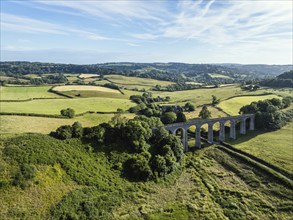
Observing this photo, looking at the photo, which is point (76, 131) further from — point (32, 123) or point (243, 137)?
point (243, 137)

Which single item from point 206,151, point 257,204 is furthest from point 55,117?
point 257,204

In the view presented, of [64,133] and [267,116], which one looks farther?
[267,116]

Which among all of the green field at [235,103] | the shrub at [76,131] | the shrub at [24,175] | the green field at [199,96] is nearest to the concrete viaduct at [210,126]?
the green field at [235,103]

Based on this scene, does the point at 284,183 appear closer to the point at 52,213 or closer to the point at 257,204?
the point at 257,204

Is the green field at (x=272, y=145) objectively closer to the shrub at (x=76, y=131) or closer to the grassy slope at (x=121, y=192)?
the grassy slope at (x=121, y=192)

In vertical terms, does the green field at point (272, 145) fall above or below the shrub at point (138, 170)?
below

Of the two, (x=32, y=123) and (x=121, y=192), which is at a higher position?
(x=32, y=123)

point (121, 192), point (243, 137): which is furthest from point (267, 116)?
point (121, 192)
